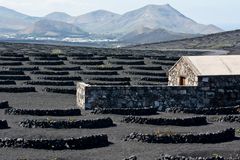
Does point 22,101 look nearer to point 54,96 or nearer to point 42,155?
point 54,96

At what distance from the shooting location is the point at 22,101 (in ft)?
141

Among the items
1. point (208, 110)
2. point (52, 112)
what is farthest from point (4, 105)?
point (208, 110)

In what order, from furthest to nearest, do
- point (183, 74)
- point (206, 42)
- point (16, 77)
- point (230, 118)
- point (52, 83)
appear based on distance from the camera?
1. point (206, 42)
2. point (16, 77)
3. point (52, 83)
4. point (183, 74)
5. point (230, 118)

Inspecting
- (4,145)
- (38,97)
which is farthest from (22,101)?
(4,145)

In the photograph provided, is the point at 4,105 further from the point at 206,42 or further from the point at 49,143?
the point at 206,42

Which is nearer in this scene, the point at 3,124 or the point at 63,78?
the point at 3,124

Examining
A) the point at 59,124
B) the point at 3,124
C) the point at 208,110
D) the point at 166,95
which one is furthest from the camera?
the point at 166,95

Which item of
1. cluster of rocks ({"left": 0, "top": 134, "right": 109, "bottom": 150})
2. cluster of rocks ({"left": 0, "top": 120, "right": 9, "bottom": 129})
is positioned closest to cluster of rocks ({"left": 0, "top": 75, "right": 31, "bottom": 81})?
cluster of rocks ({"left": 0, "top": 120, "right": 9, "bottom": 129})

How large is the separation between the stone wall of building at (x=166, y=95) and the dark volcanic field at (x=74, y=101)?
165 centimetres

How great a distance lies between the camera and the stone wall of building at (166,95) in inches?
1526

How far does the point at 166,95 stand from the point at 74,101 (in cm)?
749

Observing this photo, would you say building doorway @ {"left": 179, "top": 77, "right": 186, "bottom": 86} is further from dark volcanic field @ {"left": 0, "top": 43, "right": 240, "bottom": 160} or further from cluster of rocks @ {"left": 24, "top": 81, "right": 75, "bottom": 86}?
cluster of rocks @ {"left": 24, "top": 81, "right": 75, "bottom": 86}

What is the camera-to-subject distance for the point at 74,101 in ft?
142

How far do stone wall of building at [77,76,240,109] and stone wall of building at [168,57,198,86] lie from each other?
0.91 m
